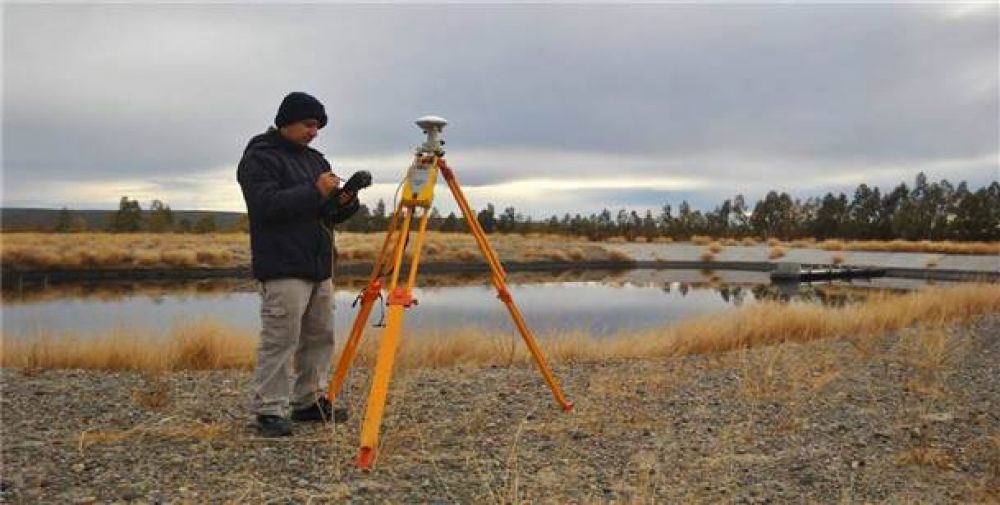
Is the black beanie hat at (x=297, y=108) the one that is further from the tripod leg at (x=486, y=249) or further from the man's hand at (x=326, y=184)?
the tripod leg at (x=486, y=249)

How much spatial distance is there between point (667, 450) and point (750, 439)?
577mm

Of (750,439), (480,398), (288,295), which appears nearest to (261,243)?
(288,295)

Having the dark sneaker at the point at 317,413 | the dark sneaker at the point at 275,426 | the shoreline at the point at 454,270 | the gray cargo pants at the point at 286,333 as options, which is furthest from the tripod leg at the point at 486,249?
the shoreline at the point at 454,270

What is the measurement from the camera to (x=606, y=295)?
18.5 m

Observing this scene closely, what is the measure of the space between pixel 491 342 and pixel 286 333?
4017 mm

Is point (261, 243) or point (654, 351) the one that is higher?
point (261, 243)

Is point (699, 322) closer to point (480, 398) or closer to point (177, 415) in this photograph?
point (480, 398)

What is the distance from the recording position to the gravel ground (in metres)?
2.96

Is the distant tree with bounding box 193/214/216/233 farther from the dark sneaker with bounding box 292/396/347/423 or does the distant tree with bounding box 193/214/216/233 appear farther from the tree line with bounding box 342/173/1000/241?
the dark sneaker with bounding box 292/396/347/423

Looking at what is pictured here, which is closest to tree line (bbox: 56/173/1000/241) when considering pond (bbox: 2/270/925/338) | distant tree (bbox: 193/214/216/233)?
distant tree (bbox: 193/214/216/233)

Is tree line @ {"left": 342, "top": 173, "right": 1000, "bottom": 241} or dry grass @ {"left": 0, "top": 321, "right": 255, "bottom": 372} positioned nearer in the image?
dry grass @ {"left": 0, "top": 321, "right": 255, "bottom": 372}

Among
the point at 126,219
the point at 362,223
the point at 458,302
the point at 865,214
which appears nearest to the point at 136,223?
the point at 126,219

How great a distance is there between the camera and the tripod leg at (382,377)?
3068 millimetres

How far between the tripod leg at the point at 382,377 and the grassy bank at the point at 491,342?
10.1ft
